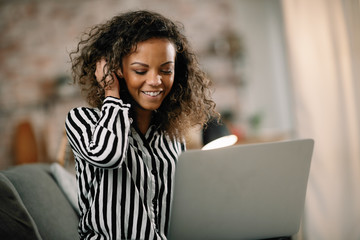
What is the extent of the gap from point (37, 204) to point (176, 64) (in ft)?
2.29

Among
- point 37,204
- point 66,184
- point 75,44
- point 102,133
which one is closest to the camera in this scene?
point 102,133

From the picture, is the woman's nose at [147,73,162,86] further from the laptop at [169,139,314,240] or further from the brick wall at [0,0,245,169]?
the brick wall at [0,0,245,169]

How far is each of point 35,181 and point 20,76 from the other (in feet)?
12.0

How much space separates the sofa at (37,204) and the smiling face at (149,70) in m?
0.48

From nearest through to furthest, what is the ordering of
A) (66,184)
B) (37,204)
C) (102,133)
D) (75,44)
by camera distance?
(102,133), (37,204), (66,184), (75,44)

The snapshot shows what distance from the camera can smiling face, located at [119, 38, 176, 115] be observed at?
1094 mm

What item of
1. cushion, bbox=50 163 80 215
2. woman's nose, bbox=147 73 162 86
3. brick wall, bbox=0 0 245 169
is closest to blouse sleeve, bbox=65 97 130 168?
woman's nose, bbox=147 73 162 86

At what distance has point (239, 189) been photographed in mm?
1076

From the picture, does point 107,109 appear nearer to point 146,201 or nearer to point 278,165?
point 146,201

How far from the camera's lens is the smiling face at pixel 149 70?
1.09 m

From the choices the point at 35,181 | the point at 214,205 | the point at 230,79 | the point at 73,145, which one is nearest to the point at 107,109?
the point at 73,145

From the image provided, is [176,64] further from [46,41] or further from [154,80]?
[46,41]

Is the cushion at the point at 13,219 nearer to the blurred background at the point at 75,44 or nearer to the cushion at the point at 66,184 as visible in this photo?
the cushion at the point at 66,184

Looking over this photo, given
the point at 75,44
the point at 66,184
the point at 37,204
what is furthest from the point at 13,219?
the point at 75,44
